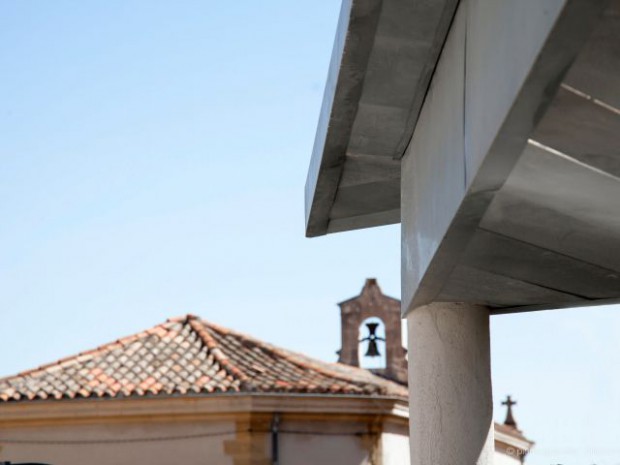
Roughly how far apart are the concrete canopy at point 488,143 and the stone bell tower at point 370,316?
850 inches

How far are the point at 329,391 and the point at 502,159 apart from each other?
16323 millimetres

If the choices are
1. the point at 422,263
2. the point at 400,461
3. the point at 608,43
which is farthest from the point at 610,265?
the point at 400,461

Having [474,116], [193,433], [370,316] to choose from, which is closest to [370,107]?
[474,116]

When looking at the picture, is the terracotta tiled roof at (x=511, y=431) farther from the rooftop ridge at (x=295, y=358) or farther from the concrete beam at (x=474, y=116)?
the concrete beam at (x=474, y=116)

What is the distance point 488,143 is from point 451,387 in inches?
73.1

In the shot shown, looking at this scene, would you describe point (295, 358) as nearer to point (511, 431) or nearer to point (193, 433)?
point (193, 433)

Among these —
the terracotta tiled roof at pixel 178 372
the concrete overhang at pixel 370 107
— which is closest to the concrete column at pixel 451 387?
the concrete overhang at pixel 370 107

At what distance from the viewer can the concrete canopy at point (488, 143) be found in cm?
305

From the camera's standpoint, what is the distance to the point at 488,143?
11.1 ft

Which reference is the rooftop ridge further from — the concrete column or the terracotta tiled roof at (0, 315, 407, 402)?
the concrete column

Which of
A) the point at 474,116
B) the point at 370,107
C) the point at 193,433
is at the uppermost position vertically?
the point at 193,433

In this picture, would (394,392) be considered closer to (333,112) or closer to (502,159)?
(333,112)

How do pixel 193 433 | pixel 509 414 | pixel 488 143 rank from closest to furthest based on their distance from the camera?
pixel 488 143
pixel 193 433
pixel 509 414

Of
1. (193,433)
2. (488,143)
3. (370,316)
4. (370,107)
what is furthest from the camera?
(370,316)
